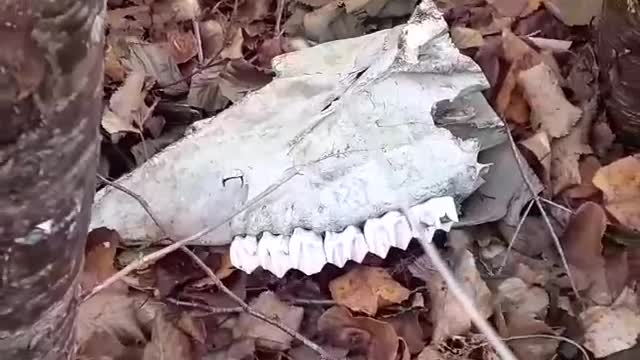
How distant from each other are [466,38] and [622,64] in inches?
9.2

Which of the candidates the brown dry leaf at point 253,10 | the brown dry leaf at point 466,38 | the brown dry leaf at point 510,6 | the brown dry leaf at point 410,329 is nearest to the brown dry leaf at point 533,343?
the brown dry leaf at point 410,329

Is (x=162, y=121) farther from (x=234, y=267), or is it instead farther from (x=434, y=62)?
(x=434, y=62)

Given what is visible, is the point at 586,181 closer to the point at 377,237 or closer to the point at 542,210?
the point at 542,210

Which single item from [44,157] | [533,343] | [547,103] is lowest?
[533,343]

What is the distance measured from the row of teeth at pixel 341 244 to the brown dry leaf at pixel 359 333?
6cm

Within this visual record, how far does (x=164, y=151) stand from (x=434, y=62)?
360 millimetres

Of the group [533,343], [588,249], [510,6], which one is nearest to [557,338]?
[533,343]

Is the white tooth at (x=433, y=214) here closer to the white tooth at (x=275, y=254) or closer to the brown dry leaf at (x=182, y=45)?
the white tooth at (x=275, y=254)

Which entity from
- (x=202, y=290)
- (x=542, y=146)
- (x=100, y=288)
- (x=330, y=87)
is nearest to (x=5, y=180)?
(x=100, y=288)

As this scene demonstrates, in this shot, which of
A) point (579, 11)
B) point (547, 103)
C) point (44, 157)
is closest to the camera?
point (44, 157)

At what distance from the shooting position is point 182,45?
1600 mm

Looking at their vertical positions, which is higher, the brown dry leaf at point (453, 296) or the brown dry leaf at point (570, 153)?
the brown dry leaf at point (570, 153)

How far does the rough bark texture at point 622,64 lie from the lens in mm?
1329

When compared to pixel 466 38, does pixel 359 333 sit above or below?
below
